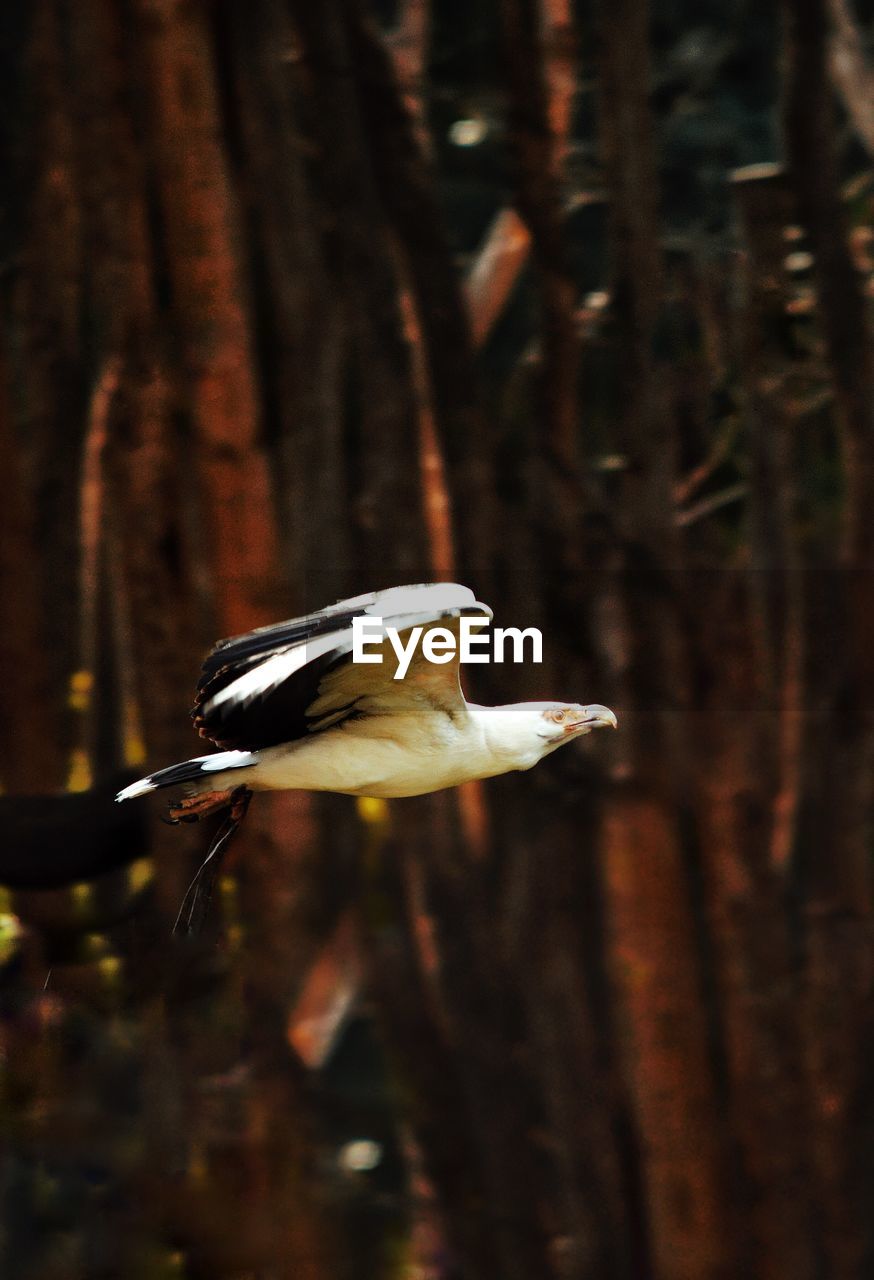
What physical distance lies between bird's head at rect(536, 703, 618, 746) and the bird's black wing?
7 cm

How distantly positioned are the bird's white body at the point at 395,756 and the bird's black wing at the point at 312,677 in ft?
0.05

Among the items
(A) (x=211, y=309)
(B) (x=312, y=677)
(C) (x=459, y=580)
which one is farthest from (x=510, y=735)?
(C) (x=459, y=580)

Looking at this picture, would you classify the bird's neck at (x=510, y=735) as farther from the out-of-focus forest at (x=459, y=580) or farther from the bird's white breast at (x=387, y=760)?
the out-of-focus forest at (x=459, y=580)

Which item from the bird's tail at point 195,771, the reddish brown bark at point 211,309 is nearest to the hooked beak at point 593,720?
the bird's tail at point 195,771

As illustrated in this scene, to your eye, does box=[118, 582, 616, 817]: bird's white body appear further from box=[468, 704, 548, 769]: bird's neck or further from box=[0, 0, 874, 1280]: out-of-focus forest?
box=[0, 0, 874, 1280]: out-of-focus forest

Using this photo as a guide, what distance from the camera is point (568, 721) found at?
1128 mm

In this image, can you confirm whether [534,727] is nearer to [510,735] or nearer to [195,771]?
[510,735]

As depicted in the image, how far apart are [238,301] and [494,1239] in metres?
2.09

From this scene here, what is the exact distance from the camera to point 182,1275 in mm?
3326

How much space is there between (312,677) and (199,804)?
139mm

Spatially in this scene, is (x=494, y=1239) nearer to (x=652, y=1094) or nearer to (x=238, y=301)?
(x=652, y=1094)

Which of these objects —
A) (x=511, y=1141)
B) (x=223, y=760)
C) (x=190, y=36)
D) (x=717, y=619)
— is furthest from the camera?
(x=511, y=1141)

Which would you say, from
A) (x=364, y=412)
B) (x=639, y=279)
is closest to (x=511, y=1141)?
(x=364, y=412)

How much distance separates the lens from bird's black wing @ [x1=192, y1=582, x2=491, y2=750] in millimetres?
1028
